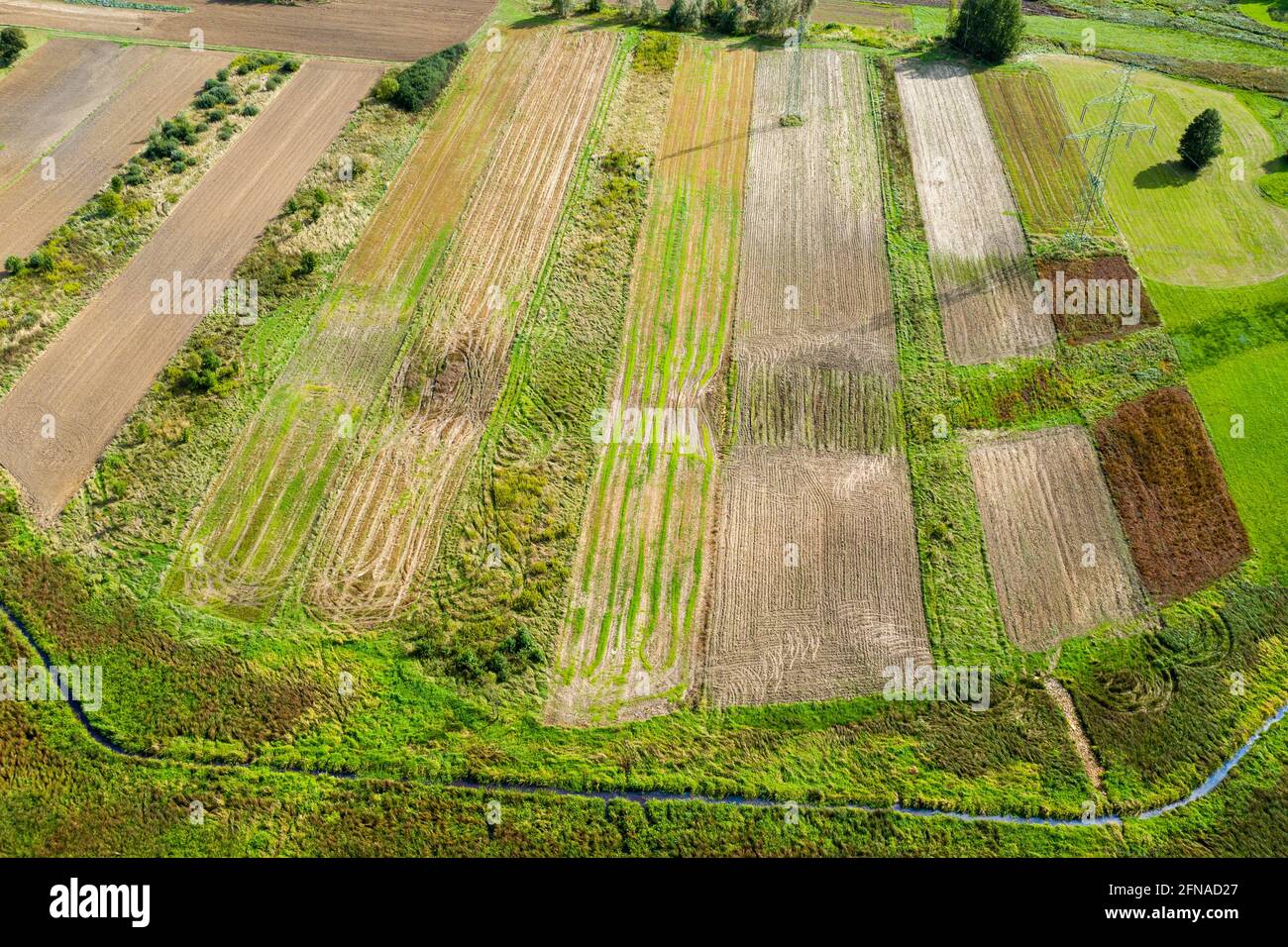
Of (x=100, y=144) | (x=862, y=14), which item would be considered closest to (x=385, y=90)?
(x=100, y=144)

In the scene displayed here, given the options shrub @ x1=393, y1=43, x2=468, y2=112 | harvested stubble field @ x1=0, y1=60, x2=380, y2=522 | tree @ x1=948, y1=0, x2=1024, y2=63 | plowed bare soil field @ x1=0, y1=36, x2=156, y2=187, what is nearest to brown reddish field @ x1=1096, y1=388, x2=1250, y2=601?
tree @ x1=948, y1=0, x2=1024, y2=63

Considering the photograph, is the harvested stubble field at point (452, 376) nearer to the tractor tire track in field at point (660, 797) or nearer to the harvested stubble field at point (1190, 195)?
the tractor tire track in field at point (660, 797)

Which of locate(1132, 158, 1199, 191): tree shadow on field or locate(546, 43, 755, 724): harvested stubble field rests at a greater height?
locate(1132, 158, 1199, 191): tree shadow on field

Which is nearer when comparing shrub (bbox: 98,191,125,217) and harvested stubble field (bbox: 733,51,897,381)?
harvested stubble field (bbox: 733,51,897,381)

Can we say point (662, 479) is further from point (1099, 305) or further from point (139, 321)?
point (139, 321)

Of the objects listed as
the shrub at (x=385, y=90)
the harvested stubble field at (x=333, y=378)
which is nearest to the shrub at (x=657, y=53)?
the harvested stubble field at (x=333, y=378)

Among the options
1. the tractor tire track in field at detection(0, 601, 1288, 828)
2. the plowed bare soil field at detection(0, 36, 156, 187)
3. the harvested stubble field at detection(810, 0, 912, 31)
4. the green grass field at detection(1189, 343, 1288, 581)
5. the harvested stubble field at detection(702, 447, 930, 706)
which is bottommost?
the tractor tire track in field at detection(0, 601, 1288, 828)

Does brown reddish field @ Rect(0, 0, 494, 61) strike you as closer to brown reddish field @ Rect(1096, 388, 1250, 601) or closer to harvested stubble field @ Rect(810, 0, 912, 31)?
harvested stubble field @ Rect(810, 0, 912, 31)

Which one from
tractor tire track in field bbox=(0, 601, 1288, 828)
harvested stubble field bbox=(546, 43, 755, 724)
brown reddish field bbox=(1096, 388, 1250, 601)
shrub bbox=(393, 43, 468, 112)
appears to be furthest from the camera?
shrub bbox=(393, 43, 468, 112)
